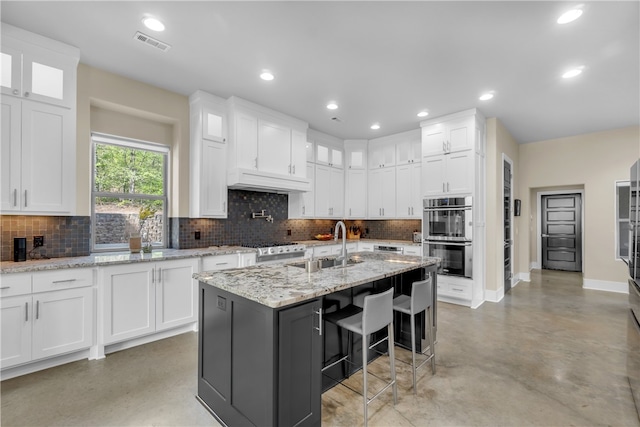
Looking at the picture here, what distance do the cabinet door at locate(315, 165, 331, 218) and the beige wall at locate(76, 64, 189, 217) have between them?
240 cm

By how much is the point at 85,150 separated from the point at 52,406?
2.30 metres

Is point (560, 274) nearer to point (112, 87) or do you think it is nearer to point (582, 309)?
point (582, 309)

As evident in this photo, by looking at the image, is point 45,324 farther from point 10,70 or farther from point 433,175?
point 433,175

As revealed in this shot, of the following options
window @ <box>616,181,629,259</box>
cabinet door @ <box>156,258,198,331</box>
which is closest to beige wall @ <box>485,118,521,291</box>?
window @ <box>616,181,629,259</box>

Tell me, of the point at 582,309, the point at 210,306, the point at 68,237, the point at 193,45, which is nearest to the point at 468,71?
the point at 193,45

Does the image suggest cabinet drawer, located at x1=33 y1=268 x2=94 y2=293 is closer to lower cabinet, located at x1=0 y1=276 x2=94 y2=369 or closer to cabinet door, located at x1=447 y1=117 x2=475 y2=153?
lower cabinet, located at x1=0 y1=276 x2=94 y2=369

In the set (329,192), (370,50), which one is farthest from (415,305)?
(329,192)

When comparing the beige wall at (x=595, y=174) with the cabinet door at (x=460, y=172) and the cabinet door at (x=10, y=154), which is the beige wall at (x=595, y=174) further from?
the cabinet door at (x=10, y=154)

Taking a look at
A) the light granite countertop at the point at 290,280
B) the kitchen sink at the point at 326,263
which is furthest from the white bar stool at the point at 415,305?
the kitchen sink at the point at 326,263

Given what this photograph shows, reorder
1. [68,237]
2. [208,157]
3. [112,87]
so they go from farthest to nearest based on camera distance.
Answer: [208,157] → [112,87] → [68,237]

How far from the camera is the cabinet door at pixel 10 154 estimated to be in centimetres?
253

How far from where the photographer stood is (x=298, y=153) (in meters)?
4.86

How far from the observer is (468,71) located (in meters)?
3.21

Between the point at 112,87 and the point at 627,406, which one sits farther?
the point at 112,87
